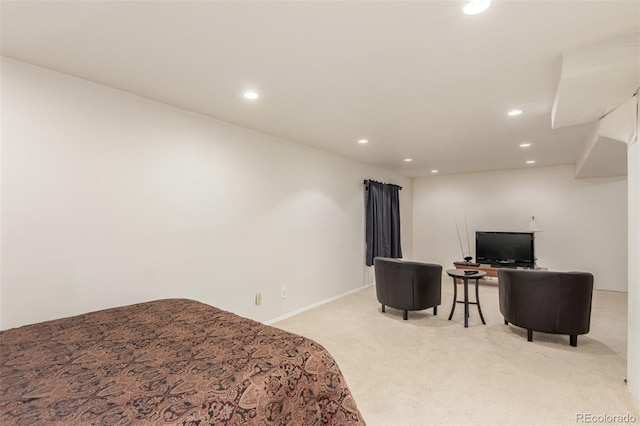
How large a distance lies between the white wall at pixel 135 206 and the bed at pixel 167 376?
562 mm

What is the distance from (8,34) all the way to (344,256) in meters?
4.28

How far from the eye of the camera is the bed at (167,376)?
987 mm

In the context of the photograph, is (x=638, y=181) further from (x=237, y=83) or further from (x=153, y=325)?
(x=153, y=325)

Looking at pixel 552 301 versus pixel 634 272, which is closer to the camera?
pixel 634 272

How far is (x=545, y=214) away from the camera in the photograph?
Answer: 577 centimetres

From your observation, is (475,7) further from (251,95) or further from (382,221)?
(382,221)

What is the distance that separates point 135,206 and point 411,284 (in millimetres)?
3042

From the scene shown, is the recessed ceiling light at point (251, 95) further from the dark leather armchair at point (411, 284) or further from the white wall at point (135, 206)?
the dark leather armchair at point (411, 284)

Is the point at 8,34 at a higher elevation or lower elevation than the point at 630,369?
higher

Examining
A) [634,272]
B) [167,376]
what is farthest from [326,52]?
[634,272]

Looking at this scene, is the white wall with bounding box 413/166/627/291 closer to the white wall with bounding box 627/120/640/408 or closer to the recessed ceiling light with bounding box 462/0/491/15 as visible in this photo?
the white wall with bounding box 627/120/640/408

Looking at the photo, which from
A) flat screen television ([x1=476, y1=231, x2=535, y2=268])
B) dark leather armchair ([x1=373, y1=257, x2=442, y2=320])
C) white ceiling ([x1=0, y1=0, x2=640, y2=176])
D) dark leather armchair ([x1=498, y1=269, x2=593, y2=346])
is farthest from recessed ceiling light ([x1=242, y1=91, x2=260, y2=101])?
flat screen television ([x1=476, y1=231, x2=535, y2=268])

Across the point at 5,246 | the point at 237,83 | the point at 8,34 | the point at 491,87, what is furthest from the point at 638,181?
the point at 5,246

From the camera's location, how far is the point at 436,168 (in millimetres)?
A: 5957
